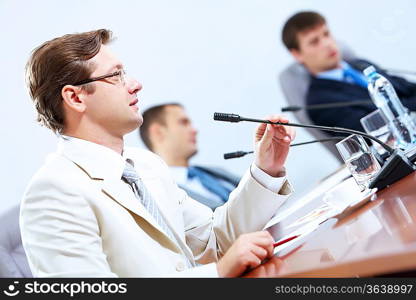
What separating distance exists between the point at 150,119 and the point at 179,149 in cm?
25

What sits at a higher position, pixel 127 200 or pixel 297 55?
pixel 127 200

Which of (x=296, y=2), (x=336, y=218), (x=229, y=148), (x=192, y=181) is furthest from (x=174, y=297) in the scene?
(x=296, y=2)

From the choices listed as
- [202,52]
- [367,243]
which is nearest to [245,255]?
[367,243]

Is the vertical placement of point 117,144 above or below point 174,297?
above

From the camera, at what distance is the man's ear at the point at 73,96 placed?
1504 mm

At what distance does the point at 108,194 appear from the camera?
Result: 52.9 inches

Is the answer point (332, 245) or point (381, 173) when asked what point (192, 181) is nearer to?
point (381, 173)

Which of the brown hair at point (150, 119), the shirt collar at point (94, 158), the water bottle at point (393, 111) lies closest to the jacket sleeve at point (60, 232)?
the shirt collar at point (94, 158)

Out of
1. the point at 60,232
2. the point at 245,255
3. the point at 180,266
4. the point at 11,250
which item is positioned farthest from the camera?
the point at 11,250

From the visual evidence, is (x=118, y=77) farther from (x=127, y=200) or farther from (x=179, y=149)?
(x=179, y=149)

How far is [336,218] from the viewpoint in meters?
1.28

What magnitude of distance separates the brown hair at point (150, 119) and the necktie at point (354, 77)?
4.20ft

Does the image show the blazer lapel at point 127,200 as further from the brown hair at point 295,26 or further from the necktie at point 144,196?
the brown hair at point 295,26

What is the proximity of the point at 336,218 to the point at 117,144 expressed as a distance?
595 millimetres
